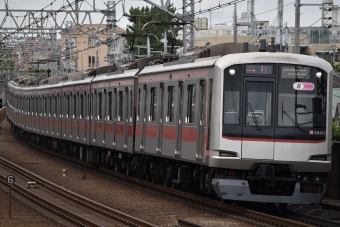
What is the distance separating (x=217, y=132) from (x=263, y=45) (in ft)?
6.18

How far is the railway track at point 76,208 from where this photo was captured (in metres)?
14.0

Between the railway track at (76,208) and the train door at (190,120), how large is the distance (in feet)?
6.20

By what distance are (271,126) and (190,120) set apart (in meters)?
2.19

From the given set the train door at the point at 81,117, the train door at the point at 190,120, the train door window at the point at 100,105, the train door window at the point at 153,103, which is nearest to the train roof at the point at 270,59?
the train door at the point at 190,120

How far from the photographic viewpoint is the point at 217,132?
14.6m

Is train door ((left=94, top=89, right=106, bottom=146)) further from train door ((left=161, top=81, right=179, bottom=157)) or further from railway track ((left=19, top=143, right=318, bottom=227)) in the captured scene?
train door ((left=161, top=81, right=179, bottom=157))

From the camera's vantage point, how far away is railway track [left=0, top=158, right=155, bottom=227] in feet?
45.9

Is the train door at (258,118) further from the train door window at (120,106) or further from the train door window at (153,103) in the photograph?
the train door window at (120,106)

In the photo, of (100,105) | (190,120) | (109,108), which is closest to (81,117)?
(100,105)

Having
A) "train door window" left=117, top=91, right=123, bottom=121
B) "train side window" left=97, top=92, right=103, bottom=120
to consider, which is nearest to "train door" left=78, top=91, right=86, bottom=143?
"train side window" left=97, top=92, right=103, bottom=120

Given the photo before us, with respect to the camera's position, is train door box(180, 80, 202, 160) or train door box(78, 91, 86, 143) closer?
train door box(180, 80, 202, 160)

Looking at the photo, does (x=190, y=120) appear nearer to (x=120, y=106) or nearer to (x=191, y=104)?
(x=191, y=104)

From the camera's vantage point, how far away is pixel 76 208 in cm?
1658

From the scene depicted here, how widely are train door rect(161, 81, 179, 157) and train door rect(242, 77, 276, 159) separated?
2.82 meters
